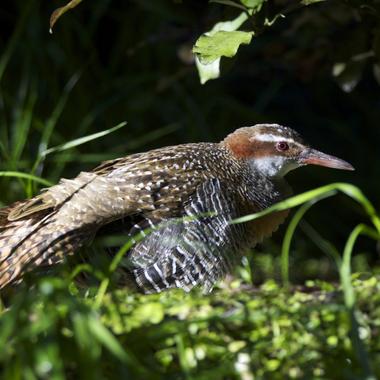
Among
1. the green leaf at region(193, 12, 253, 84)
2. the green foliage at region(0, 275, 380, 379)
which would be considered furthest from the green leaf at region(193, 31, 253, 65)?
the green foliage at region(0, 275, 380, 379)

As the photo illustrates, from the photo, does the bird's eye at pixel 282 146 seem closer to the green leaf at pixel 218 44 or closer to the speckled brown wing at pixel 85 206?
the speckled brown wing at pixel 85 206

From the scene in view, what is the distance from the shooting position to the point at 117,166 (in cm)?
462

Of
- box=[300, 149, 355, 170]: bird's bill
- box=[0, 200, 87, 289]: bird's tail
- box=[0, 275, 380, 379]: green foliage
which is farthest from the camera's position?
box=[300, 149, 355, 170]: bird's bill

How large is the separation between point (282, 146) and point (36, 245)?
4.92 ft

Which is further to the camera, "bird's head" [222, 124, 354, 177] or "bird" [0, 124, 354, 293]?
"bird's head" [222, 124, 354, 177]

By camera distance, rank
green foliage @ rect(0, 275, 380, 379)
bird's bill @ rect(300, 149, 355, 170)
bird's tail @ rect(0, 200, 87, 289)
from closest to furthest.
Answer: green foliage @ rect(0, 275, 380, 379) < bird's tail @ rect(0, 200, 87, 289) < bird's bill @ rect(300, 149, 355, 170)

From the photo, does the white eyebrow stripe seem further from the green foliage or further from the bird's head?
the green foliage

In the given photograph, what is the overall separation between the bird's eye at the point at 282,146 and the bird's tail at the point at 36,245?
1.30 meters

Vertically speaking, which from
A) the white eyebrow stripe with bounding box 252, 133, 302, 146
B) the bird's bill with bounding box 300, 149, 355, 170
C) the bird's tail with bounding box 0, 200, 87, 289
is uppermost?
the bird's tail with bounding box 0, 200, 87, 289

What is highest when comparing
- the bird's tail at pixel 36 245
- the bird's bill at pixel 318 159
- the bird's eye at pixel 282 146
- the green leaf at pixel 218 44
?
the green leaf at pixel 218 44

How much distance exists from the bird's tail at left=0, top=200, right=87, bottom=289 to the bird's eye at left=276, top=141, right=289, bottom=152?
4.25 feet

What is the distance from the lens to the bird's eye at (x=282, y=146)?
4.98 metres

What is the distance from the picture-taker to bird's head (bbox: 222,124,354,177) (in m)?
4.96

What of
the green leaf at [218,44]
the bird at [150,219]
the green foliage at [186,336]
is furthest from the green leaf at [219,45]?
the green foliage at [186,336]
